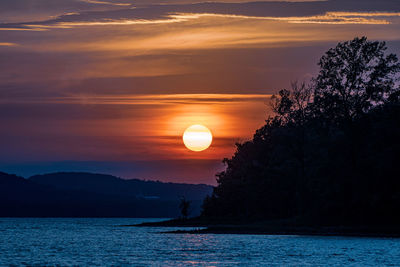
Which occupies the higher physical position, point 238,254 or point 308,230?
point 308,230

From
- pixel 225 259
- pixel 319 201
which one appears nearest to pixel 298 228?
pixel 319 201

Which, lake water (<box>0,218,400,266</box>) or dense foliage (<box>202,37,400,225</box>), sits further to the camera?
dense foliage (<box>202,37,400,225</box>)

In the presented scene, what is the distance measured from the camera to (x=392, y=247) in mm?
68812

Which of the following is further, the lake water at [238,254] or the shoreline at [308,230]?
the shoreline at [308,230]

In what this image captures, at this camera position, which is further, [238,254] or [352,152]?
[352,152]

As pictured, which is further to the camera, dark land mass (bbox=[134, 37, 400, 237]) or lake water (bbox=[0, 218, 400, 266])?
dark land mass (bbox=[134, 37, 400, 237])

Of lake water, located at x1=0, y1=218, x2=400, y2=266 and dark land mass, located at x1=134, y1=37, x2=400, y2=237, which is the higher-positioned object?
dark land mass, located at x1=134, y1=37, x2=400, y2=237

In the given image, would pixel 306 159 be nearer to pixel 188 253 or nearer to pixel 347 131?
pixel 347 131

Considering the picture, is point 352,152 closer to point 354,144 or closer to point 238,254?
point 354,144

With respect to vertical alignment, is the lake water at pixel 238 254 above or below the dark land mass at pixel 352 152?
below

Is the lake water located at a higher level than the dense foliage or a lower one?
lower

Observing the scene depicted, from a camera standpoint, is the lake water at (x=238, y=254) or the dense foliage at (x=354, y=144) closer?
the lake water at (x=238, y=254)

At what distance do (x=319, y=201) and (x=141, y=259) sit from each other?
37.3 m

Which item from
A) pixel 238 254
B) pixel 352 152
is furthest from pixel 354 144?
pixel 238 254
